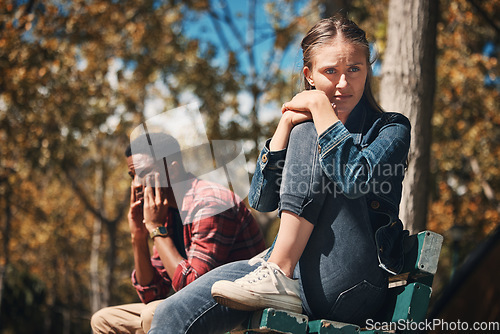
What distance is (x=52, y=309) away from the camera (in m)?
23.4

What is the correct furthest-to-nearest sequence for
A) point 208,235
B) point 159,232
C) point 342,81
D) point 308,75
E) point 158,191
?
point 158,191, point 159,232, point 208,235, point 308,75, point 342,81

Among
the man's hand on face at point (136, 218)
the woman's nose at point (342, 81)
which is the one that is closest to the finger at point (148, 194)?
the man's hand on face at point (136, 218)

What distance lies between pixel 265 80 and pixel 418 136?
30.4 feet

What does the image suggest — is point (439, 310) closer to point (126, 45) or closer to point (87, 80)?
point (87, 80)

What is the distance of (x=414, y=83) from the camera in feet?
12.7

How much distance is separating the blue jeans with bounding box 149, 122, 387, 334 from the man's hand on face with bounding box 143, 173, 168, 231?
3.01 ft

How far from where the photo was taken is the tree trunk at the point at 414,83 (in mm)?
3834

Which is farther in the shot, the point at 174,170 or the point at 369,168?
the point at 174,170

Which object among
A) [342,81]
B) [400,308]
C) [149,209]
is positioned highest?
[342,81]

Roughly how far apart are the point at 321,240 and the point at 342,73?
0.71 m

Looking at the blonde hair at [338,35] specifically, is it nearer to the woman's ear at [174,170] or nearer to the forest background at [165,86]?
the woman's ear at [174,170]

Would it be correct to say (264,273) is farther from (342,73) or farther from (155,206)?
(155,206)

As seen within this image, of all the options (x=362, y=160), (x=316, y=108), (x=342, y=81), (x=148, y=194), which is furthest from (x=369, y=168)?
(x=148, y=194)

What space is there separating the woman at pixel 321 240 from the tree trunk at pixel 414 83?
6.04ft
